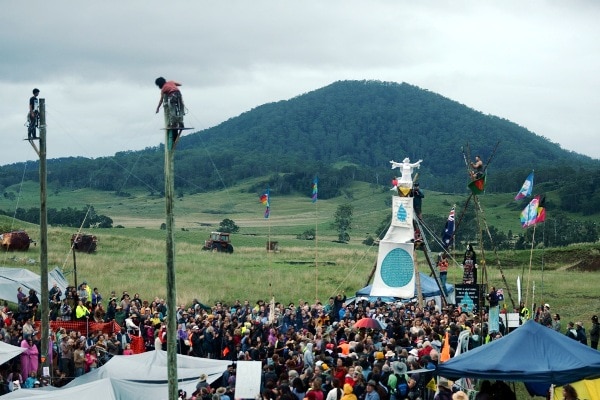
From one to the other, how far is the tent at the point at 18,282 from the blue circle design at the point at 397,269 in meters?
11.2

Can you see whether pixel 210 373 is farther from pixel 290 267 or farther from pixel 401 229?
pixel 290 267

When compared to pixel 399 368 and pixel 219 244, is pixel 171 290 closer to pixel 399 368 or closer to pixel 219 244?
pixel 399 368

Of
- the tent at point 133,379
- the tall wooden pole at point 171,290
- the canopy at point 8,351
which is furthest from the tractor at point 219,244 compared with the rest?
the tall wooden pole at point 171,290

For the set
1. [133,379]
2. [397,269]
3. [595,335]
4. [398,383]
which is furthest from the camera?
[397,269]

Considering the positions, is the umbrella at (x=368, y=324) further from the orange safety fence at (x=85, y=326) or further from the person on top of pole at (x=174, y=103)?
the person on top of pole at (x=174, y=103)

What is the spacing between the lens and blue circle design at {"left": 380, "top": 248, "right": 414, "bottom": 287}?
111 ft

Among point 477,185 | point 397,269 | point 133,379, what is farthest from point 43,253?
point 397,269

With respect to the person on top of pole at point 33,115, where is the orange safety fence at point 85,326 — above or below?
below

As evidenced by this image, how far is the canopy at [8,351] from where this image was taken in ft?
69.6

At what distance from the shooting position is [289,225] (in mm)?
120062

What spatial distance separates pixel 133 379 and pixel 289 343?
386 cm

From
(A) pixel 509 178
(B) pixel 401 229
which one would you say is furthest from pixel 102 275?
(A) pixel 509 178

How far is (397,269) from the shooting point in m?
33.8

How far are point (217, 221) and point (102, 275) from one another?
246ft
